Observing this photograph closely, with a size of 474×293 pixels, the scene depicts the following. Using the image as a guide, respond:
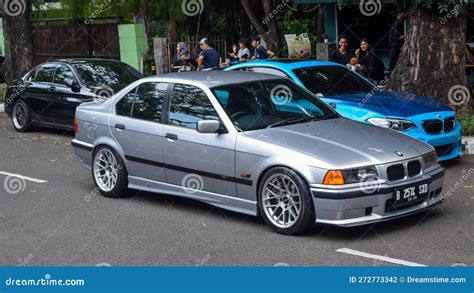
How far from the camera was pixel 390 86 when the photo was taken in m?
14.8

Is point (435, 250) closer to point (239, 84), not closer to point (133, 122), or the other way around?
point (239, 84)

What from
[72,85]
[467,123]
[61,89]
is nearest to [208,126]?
[467,123]

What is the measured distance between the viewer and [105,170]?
10.4m

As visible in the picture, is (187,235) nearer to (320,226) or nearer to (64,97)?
(320,226)

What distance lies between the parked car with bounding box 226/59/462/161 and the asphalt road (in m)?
0.67

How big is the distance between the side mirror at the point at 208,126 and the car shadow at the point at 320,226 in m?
1.05

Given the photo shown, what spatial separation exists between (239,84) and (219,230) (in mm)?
1731

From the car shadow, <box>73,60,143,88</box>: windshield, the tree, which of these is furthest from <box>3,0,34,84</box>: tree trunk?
the car shadow

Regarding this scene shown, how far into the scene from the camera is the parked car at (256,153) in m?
7.97

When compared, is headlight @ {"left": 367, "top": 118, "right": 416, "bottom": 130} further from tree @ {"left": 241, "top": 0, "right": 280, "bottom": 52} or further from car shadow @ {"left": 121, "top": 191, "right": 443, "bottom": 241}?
tree @ {"left": 241, "top": 0, "right": 280, "bottom": 52}

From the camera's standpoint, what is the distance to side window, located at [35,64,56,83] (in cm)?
1650
